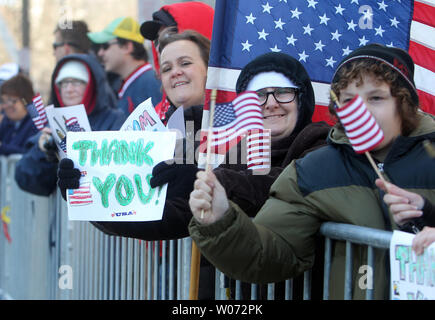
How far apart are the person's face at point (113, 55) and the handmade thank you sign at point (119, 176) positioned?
12.7 feet

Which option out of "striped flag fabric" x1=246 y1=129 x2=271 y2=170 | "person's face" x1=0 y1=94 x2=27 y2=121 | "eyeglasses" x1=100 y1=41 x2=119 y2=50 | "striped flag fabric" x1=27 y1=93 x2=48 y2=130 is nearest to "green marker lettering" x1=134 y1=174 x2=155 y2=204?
"striped flag fabric" x1=246 y1=129 x2=271 y2=170

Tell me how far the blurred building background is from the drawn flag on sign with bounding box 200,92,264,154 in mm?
12541

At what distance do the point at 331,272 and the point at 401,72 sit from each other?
87cm

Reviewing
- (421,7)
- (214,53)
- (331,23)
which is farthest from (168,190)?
(421,7)

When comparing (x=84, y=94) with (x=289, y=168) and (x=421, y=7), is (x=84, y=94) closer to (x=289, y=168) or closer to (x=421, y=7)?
(x=421, y=7)

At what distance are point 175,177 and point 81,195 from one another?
1.80 feet

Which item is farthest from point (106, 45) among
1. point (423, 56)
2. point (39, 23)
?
point (39, 23)

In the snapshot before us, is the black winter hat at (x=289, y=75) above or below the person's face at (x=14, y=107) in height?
below

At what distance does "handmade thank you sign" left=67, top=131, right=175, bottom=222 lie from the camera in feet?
12.8

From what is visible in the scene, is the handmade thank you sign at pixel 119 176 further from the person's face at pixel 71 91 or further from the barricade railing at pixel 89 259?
the person's face at pixel 71 91

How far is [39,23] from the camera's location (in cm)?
3347

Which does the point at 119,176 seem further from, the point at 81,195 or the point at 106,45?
the point at 106,45

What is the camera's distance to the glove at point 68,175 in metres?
4.10

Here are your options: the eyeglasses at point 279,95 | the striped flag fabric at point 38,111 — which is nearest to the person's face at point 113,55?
the striped flag fabric at point 38,111
